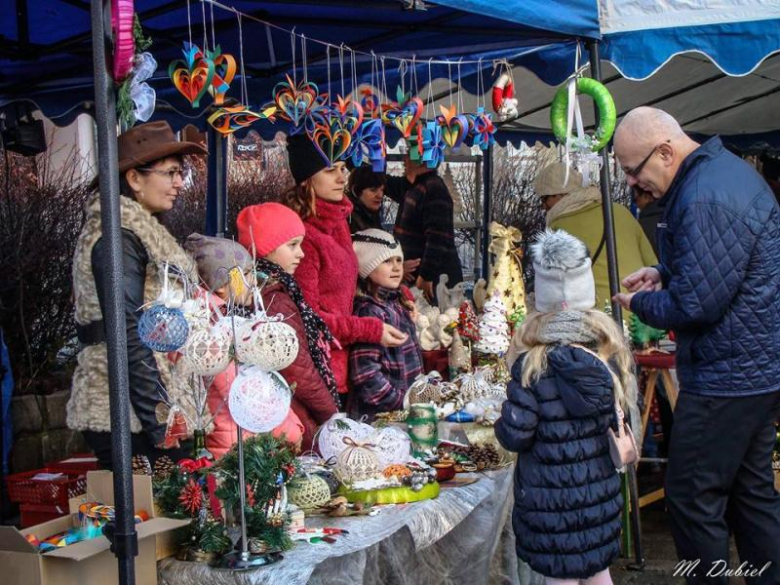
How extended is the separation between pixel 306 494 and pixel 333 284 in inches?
61.0

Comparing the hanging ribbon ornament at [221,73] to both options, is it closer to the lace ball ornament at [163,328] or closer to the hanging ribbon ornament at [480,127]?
the lace ball ornament at [163,328]

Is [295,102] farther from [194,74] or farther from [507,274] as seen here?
[507,274]

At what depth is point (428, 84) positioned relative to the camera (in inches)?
237

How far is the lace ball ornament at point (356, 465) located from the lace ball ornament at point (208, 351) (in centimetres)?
65

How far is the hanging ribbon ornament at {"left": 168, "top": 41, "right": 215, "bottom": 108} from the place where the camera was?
3.29 m

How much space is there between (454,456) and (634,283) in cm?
89

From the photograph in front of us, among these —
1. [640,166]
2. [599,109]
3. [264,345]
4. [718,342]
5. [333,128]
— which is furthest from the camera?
[599,109]

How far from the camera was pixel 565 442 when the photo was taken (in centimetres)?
285

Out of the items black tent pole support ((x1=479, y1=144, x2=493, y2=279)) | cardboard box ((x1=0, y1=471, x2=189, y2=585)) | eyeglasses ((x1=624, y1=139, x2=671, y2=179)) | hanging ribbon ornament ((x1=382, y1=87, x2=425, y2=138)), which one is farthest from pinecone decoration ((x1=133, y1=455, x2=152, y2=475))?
black tent pole support ((x1=479, y1=144, x2=493, y2=279))

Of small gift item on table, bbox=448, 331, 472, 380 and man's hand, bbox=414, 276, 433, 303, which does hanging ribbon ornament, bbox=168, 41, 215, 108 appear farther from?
man's hand, bbox=414, 276, 433, 303

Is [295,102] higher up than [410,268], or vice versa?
[295,102]

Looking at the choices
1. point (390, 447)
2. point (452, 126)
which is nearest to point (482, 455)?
point (390, 447)

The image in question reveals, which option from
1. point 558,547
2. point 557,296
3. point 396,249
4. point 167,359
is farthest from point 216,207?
point 558,547

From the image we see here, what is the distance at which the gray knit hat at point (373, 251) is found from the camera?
434 centimetres
